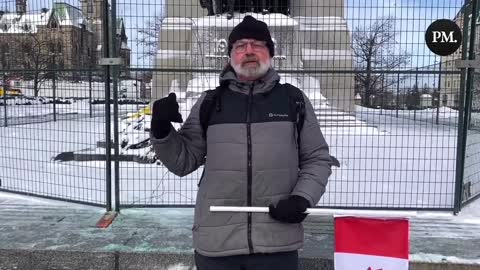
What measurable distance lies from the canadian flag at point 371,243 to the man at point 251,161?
0.29 metres

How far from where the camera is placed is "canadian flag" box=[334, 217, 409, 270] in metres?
Answer: 2.84

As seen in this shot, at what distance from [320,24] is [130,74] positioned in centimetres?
705

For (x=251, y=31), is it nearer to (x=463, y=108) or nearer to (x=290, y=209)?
(x=290, y=209)

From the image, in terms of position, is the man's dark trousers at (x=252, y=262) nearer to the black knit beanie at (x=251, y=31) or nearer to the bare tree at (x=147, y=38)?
the black knit beanie at (x=251, y=31)

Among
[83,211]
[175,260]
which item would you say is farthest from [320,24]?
[175,260]

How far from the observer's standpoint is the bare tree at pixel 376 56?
675cm

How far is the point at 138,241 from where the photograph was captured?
5074mm

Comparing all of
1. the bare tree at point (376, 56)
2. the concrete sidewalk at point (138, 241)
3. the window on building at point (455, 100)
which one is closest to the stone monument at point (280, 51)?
the bare tree at point (376, 56)

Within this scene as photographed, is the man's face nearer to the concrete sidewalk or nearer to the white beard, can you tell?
the white beard

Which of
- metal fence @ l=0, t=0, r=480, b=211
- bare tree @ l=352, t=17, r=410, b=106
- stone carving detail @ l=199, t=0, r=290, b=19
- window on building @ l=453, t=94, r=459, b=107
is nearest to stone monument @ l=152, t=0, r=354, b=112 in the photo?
metal fence @ l=0, t=0, r=480, b=211

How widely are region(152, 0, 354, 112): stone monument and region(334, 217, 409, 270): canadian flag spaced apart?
17.0ft
